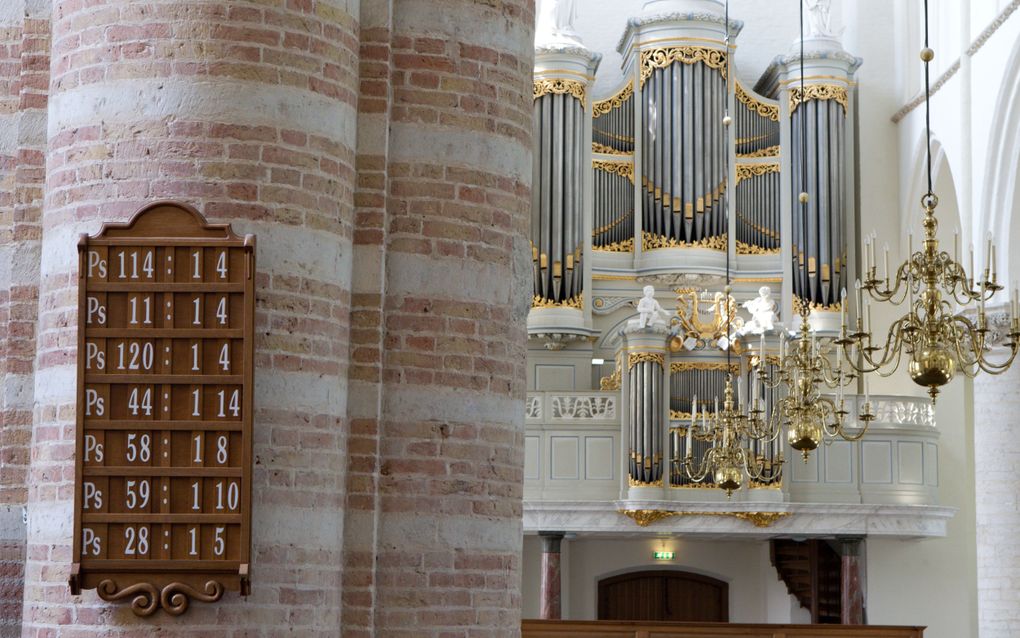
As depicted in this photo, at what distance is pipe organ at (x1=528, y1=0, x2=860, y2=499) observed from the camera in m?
20.0

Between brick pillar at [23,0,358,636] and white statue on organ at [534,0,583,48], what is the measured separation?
1441 centimetres

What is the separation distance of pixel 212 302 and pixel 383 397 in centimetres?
94

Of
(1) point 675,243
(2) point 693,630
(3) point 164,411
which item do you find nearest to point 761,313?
(1) point 675,243

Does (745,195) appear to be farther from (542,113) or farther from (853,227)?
(542,113)

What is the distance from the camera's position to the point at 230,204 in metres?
5.84

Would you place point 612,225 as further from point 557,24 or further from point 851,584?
point 851,584

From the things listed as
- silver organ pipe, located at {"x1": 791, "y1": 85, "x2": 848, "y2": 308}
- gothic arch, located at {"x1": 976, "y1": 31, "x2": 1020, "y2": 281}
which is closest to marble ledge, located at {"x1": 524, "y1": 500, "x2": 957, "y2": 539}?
silver organ pipe, located at {"x1": 791, "y1": 85, "x2": 848, "y2": 308}

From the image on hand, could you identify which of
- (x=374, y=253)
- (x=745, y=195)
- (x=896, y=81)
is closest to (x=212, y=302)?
(x=374, y=253)

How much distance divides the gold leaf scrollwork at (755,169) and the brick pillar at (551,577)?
518 cm

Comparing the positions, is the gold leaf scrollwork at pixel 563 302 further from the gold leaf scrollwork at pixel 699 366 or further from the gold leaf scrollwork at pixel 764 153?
the gold leaf scrollwork at pixel 764 153

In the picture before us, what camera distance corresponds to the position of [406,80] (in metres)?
6.61

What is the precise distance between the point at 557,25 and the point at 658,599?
7.86 m

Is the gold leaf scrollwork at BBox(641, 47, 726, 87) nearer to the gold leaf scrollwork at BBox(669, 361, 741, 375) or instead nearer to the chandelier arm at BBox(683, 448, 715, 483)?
the gold leaf scrollwork at BBox(669, 361, 741, 375)

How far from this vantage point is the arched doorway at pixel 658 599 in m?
21.9
